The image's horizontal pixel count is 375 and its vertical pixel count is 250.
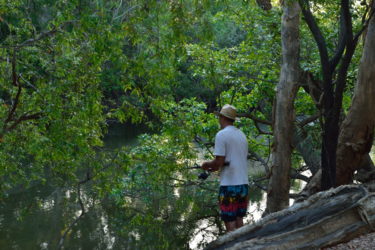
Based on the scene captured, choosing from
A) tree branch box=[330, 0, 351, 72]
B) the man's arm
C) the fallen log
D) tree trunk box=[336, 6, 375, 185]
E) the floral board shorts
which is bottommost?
the fallen log

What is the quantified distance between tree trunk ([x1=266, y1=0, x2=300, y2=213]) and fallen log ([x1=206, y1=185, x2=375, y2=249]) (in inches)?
97.8

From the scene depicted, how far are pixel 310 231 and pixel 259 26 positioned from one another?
7.16 metres

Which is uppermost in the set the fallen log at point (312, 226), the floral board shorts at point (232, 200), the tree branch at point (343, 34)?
the tree branch at point (343, 34)

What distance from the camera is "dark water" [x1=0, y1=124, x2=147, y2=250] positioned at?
1232cm

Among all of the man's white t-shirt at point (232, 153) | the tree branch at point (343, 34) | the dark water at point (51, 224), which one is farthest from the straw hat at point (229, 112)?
the dark water at point (51, 224)

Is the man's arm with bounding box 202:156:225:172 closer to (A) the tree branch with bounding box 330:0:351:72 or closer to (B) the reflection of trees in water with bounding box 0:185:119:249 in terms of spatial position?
(A) the tree branch with bounding box 330:0:351:72

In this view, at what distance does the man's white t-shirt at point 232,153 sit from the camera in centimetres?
483

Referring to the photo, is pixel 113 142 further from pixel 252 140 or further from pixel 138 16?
pixel 138 16

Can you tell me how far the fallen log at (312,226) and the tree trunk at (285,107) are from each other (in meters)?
2.48

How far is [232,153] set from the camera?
15.9 feet

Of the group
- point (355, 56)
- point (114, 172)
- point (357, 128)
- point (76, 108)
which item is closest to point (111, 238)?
point (114, 172)

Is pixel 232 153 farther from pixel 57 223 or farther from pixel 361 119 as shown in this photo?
pixel 57 223

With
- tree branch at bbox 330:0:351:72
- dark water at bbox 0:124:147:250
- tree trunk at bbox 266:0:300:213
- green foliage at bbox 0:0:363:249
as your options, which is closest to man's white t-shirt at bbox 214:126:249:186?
tree branch at bbox 330:0:351:72

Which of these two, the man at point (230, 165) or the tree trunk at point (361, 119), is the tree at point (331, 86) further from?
the man at point (230, 165)
